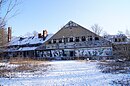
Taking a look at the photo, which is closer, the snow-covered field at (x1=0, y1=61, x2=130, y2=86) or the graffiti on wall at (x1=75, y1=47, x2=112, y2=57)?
the snow-covered field at (x1=0, y1=61, x2=130, y2=86)

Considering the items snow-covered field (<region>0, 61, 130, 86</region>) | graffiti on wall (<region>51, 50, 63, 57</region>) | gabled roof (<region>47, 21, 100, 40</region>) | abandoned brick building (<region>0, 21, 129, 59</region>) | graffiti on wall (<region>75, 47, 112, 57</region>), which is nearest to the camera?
snow-covered field (<region>0, 61, 130, 86</region>)

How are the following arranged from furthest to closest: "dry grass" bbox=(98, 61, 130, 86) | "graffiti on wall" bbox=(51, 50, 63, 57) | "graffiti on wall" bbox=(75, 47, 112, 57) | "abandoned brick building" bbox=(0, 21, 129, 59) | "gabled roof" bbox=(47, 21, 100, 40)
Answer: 1. "graffiti on wall" bbox=(51, 50, 63, 57)
2. "gabled roof" bbox=(47, 21, 100, 40)
3. "abandoned brick building" bbox=(0, 21, 129, 59)
4. "graffiti on wall" bbox=(75, 47, 112, 57)
5. "dry grass" bbox=(98, 61, 130, 86)

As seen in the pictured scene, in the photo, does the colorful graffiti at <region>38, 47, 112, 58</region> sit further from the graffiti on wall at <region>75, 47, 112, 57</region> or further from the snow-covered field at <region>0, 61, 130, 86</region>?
the snow-covered field at <region>0, 61, 130, 86</region>

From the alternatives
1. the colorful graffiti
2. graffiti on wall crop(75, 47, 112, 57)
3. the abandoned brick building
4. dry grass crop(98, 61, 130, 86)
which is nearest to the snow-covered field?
dry grass crop(98, 61, 130, 86)

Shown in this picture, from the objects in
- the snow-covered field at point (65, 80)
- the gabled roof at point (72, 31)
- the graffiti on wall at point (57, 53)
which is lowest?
the snow-covered field at point (65, 80)

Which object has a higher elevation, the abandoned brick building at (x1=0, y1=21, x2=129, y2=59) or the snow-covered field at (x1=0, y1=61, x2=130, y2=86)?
the abandoned brick building at (x1=0, y1=21, x2=129, y2=59)

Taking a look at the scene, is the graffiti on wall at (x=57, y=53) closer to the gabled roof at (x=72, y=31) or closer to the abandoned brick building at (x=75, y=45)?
the abandoned brick building at (x=75, y=45)

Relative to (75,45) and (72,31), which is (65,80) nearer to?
(75,45)

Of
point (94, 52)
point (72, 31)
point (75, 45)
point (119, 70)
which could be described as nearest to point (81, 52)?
point (75, 45)

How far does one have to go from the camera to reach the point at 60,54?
57156 mm

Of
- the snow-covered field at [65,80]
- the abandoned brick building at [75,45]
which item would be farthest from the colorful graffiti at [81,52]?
the snow-covered field at [65,80]

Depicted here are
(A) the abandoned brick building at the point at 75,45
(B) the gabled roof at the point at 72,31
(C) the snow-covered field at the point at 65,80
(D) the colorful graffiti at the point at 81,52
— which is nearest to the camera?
(C) the snow-covered field at the point at 65,80

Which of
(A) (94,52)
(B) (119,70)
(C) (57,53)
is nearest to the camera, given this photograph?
(B) (119,70)

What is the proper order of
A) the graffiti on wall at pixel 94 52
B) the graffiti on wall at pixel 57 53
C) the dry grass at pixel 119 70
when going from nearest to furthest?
the dry grass at pixel 119 70, the graffiti on wall at pixel 94 52, the graffiti on wall at pixel 57 53
